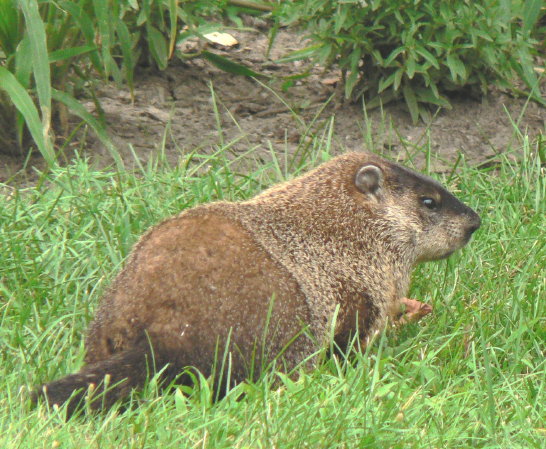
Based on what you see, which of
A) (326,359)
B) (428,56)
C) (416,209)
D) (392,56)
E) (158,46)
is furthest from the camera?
(158,46)

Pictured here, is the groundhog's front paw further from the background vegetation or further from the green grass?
the background vegetation

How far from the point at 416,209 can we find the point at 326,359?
91cm

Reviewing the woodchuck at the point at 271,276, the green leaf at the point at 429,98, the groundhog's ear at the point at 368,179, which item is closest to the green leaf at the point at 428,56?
the green leaf at the point at 429,98

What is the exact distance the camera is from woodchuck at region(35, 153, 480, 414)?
→ 400cm

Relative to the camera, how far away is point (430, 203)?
16.7 ft

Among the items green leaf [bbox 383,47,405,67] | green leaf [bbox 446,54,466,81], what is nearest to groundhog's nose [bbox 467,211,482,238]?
green leaf [bbox 446,54,466,81]

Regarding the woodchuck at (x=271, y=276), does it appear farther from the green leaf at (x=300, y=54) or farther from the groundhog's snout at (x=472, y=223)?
the green leaf at (x=300, y=54)

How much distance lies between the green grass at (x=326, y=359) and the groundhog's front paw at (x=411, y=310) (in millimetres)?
47

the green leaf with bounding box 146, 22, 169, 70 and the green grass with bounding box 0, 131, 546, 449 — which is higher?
the green leaf with bounding box 146, 22, 169, 70

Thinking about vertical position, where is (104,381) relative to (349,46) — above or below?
below

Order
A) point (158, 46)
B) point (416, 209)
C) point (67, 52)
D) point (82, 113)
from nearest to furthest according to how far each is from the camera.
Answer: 1. point (416, 209)
2. point (67, 52)
3. point (82, 113)
4. point (158, 46)

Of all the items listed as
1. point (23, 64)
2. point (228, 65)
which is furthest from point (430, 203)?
point (228, 65)

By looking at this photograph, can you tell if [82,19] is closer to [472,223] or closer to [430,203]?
[430,203]

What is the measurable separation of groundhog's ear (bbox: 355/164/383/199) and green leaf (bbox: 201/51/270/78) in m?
2.62
